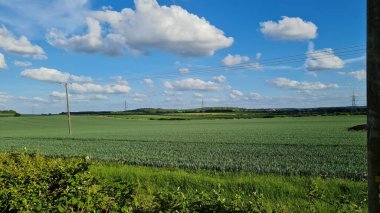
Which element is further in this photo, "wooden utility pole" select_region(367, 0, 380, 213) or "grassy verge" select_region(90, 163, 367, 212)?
"grassy verge" select_region(90, 163, 367, 212)

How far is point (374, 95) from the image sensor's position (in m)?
2.31

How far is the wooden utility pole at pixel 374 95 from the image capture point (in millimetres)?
2262

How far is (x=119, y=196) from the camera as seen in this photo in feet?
18.4

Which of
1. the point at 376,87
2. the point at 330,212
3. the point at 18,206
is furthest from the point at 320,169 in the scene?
the point at 376,87

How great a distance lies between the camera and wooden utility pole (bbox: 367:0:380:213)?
2.26 meters

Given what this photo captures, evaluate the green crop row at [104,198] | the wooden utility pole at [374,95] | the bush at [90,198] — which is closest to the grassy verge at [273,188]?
the green crop row at [104,198]

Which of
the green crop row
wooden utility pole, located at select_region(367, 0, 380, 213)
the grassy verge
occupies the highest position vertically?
wooden utility pole, located at select_region(367, 0, 380, 213)

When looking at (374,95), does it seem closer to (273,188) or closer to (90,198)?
(90,198)

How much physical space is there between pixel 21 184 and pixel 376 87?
7256mm

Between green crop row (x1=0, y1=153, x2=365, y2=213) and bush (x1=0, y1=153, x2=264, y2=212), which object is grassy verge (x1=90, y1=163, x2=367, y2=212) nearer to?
green crop row (x1=0, y1=153, x2=365, y2=213)

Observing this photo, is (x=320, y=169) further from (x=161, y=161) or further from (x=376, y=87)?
(x=376, y=87)

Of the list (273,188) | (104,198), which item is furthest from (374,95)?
(273,188)

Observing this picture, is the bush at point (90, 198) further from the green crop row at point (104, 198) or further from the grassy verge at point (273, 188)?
the grassy verge at point (273, 188)

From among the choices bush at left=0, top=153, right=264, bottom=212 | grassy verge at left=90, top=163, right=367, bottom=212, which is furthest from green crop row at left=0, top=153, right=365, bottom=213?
grassy verge at left=90, top=163, right=367, bottom=212
